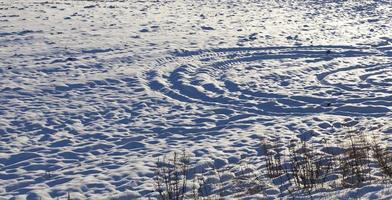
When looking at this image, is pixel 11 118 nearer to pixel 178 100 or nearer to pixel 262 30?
pixel 178 100

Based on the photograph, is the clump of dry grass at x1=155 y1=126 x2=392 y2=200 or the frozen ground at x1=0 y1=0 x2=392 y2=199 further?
the frozen ground at x1=0 y1=0 x2=392 y2=199

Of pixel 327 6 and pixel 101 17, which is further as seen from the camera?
pixel 327 6

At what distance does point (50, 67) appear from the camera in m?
17.8

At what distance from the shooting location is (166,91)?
15344mm

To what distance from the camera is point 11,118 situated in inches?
520

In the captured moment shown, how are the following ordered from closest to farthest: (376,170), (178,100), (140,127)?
(376,170)
(140,127)
(178,100)

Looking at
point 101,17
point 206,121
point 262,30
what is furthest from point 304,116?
point 101,17

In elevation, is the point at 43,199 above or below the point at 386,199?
below

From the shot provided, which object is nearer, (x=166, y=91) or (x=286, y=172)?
(x=286, y=172)

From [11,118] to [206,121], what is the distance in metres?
4.11

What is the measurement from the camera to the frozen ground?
420 inches

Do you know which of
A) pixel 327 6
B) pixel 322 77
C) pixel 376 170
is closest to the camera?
pixel 376 170

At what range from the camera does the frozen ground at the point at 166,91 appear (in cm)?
1067

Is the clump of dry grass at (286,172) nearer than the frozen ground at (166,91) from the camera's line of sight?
Yes
